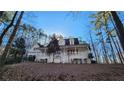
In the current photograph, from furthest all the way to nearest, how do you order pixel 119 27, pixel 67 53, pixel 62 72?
pixel 119 27
pixel 67 53
pixel 62 72

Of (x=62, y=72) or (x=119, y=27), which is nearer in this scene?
(x=62, y=72)

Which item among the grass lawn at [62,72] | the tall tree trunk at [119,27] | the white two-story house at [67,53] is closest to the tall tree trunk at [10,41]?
the grass lawn at [62,72]

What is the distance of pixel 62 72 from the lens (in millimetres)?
2504

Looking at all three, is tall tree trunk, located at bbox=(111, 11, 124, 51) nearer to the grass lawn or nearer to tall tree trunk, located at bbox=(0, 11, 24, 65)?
the grass lawn

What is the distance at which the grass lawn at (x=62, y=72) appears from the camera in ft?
8.04

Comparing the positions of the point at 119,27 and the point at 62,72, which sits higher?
the point at 119,27

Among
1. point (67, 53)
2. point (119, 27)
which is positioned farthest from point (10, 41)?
point (119, 27)

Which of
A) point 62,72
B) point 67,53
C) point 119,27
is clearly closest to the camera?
point 62,72

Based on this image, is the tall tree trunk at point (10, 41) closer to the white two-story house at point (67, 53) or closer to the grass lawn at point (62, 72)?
the grass lawn at point (62, 72)

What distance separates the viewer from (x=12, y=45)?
2666mm

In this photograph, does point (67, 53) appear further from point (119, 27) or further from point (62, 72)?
point (119, 27)
